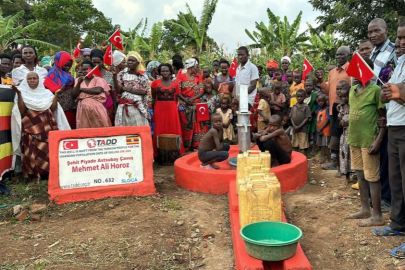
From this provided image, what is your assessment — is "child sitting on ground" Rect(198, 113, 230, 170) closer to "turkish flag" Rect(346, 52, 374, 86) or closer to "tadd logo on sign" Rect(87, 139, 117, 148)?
"tadd logo on sign" Rect(87, 139, 117, 148)

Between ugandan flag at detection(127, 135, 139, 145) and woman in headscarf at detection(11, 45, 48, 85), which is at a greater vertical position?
woman in headscarf at detection(11, 45, 48, 85)

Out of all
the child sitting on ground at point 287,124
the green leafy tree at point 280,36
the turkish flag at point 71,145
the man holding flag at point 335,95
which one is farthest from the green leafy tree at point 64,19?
the man holding flag at point 335,95

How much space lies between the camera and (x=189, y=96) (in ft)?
25.0

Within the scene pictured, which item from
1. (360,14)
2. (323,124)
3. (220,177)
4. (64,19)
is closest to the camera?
(220,177)

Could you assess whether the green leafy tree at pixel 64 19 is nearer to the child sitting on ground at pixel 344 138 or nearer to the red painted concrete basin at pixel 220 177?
the red painted concrete basin at pixel 220 177

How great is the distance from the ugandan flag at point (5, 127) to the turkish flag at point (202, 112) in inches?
137

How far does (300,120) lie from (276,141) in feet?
4.89

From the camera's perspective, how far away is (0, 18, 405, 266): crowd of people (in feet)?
A: 12.3

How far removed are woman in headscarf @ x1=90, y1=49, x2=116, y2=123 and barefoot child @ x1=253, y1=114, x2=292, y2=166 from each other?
2545 mm

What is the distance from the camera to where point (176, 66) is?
8.60m

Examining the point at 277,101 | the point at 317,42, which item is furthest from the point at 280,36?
the point at 277,101

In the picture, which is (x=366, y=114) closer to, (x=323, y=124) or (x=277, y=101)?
(x=323, y=124)

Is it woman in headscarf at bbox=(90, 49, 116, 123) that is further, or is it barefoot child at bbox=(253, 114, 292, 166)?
woman in headscarf at bbox=(90, 49, 116, 123)

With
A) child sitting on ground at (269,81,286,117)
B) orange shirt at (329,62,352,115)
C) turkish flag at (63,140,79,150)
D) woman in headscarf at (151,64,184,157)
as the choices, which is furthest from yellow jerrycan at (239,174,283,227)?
child sitting on ground at (269,81,286,117)
